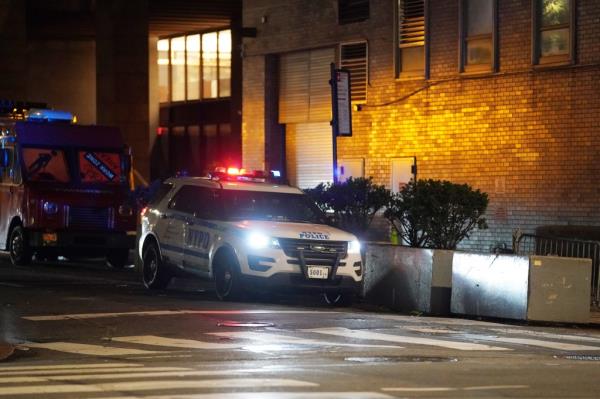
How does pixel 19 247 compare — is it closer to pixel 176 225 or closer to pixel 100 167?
pixel 100 167

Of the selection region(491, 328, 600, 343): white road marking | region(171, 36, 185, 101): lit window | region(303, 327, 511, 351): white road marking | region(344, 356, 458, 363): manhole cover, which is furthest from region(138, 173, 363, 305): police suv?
region(171, 36, 185, 101): lit window

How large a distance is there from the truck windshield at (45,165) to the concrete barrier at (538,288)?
36.4ft

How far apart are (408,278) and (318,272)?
1480 millimetres

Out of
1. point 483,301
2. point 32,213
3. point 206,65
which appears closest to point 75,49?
point 206,65

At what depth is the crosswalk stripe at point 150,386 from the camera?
9711 millimetres

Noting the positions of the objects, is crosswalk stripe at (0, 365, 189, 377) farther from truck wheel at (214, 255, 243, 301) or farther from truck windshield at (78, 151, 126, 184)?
truck windshield at (78, 151, 126, 184)

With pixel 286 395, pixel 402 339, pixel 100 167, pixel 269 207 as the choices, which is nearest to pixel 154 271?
pixel 269 207

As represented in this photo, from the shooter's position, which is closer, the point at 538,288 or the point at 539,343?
the point at 539,343

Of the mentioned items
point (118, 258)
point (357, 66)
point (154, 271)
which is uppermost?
point (357, 66)

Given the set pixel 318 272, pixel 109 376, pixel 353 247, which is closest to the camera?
pixel 109 376

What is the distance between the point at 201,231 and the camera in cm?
1912

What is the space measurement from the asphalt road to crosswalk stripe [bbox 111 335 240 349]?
1 centimetres

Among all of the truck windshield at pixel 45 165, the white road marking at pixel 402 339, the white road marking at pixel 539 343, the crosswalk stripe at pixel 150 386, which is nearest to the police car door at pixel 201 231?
the white road marking at pixel 402 339

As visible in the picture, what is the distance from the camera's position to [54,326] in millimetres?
15016
